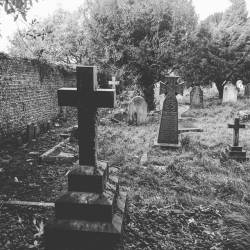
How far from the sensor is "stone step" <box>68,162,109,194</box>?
10.4 ft

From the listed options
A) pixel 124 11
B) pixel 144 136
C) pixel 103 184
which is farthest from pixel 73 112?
pixel 103 184

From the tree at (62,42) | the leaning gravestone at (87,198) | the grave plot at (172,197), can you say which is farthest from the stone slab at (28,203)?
the tree at (62,42)

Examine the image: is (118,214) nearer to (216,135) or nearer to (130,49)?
(216,135)

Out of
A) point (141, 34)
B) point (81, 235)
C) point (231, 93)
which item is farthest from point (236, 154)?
point (231, 93)

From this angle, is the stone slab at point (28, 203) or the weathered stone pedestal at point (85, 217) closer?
the weathered stone pedestal at point (85, 217)

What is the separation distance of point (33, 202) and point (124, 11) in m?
11.4

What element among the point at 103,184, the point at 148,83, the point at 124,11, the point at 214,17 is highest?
the point at 214,17

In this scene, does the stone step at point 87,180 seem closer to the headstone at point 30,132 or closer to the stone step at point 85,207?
the stone step at point 85,207

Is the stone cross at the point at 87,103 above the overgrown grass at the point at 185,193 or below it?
above

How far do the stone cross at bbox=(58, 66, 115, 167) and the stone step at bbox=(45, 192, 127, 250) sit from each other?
0.69m

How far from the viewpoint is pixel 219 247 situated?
3.22 m

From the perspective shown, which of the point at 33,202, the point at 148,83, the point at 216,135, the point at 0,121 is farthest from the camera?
the point at 148,83

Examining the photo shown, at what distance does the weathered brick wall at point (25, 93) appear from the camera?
802 cm

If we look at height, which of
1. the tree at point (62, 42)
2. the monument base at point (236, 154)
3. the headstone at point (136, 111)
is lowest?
the monument base at point (236, 154)
